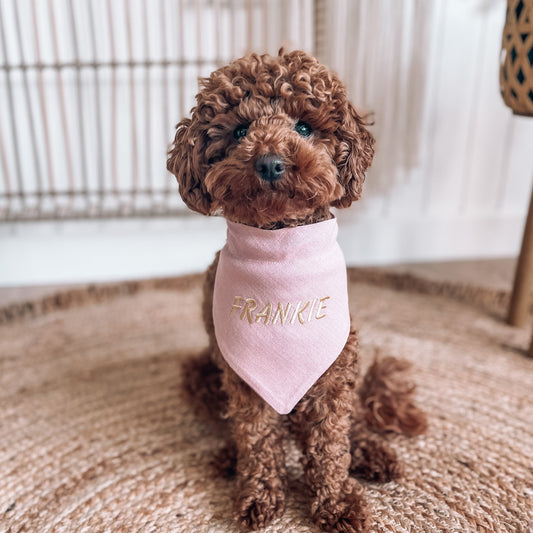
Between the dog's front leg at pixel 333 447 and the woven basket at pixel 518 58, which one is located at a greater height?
the woven basket at pixel 518 58

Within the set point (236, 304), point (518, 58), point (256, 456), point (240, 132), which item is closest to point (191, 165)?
point (240, 132)

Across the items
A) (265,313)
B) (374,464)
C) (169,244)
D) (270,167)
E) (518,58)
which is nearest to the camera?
(270,167)

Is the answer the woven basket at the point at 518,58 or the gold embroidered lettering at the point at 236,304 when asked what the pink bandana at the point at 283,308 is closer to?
the gold embroidered lettering at the point at 236,304

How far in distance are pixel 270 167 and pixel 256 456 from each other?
46 cm

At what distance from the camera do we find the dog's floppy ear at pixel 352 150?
0.78m

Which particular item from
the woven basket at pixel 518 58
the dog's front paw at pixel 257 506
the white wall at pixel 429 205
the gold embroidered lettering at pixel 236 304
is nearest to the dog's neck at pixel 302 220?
the gold embroidered lettering at pixel 236 304

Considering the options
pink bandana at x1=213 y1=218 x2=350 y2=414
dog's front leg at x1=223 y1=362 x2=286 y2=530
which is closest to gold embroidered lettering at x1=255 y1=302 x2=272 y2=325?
pink bandana at x1=213 y1=218 x2=350 y2=414

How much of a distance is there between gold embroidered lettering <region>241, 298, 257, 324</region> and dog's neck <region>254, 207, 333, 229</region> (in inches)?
4.3

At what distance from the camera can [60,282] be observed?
192 centimetres

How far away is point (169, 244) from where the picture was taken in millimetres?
1940

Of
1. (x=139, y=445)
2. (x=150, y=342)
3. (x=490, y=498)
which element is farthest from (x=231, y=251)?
(x=150, y=342)

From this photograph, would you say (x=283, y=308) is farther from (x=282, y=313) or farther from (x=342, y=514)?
(x=342, y=514)

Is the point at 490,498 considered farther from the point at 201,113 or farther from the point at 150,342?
the point at 150,342

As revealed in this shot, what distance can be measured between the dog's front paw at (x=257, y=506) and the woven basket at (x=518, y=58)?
929 mm
